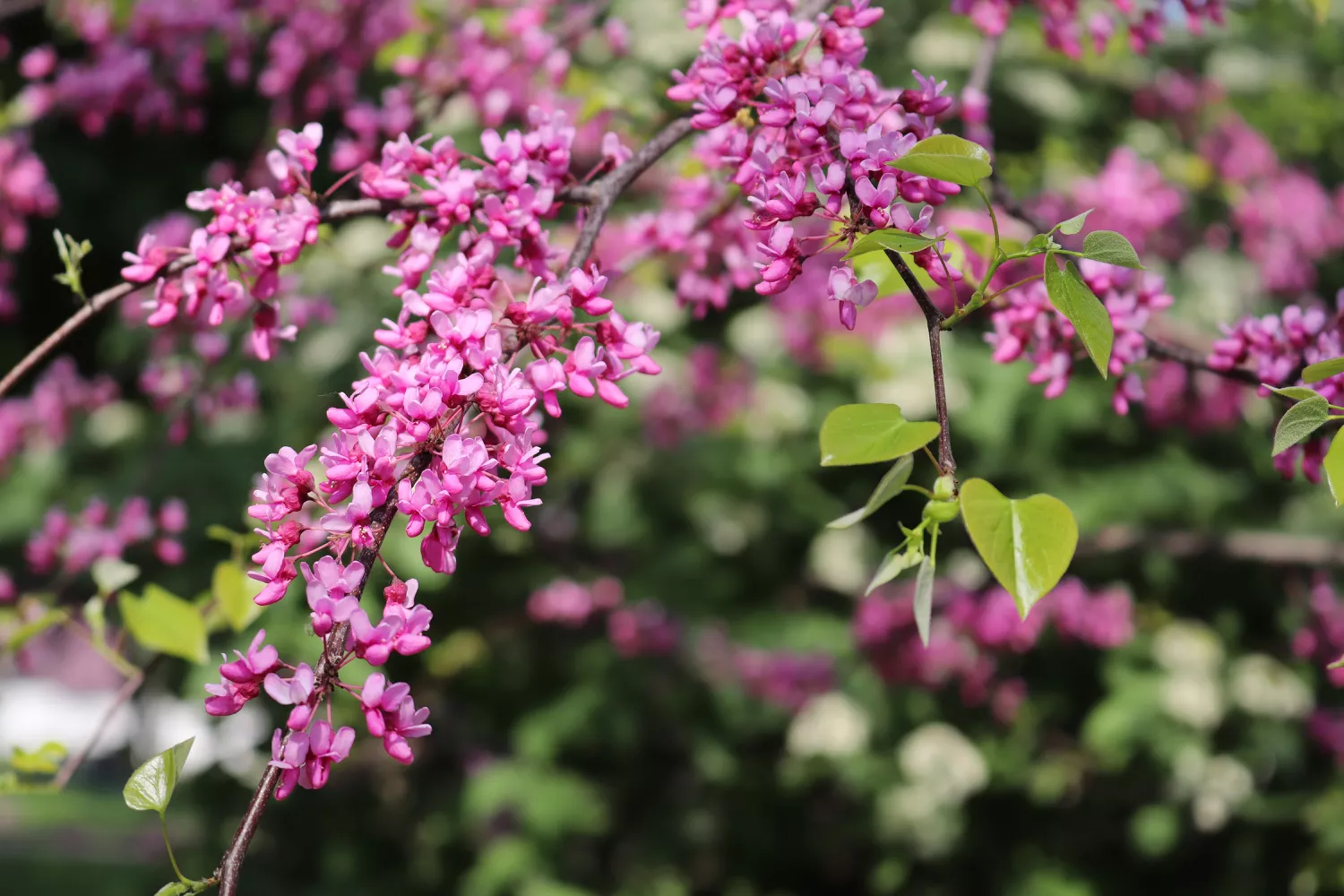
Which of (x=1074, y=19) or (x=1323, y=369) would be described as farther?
(x=1074, y=19)

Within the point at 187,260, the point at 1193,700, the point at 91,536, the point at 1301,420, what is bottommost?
the point at 1193,700

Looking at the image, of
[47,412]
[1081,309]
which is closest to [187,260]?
[1081,309]

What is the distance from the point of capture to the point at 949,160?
833 millimetres

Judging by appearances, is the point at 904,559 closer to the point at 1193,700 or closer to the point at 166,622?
the point at 166,622

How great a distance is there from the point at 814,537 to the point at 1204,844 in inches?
79.1

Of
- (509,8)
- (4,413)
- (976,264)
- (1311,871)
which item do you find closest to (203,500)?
(4,413)

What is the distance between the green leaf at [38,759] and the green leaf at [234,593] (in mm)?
272

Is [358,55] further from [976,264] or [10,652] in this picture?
[976,264]

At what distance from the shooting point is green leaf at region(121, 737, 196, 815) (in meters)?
0.91

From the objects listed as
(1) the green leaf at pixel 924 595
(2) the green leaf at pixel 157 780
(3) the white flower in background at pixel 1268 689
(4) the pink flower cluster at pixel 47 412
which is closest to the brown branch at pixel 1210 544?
(3) the white flower in background at pixel 1268 689

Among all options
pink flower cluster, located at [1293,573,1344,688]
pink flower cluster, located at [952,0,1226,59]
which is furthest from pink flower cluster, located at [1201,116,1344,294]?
pink flower cluster, located at [952,0,1226,59]

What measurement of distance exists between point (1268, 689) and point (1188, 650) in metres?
0.31

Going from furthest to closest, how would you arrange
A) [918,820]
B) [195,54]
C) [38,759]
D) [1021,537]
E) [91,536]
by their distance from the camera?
[918,820]
[195,54]
[91,536]
[38,759]
[1021,537]

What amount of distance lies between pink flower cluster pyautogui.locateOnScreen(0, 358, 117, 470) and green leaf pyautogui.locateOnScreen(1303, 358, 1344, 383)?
3.23 metres
